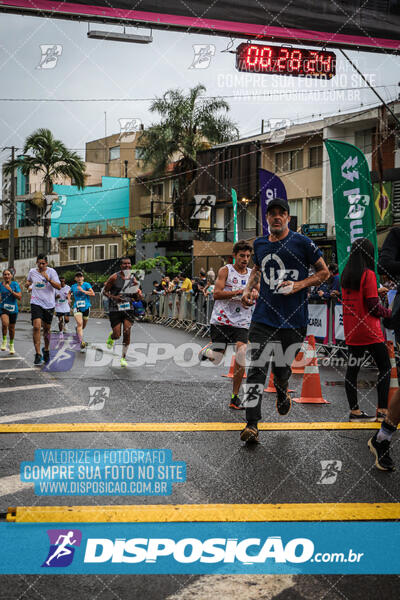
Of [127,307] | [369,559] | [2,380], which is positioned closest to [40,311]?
[127,307]

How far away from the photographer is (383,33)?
10992mm

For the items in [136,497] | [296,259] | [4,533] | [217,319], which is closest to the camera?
[4,533]

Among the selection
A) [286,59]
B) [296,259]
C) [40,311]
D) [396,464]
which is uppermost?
[286,59]

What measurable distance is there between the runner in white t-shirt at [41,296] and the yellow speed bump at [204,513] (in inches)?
314

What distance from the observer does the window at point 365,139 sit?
3069 centimetres

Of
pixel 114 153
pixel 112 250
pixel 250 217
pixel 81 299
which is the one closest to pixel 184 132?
pixel 250 217

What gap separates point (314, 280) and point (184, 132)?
35.9 m

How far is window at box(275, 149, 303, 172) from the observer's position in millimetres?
35000

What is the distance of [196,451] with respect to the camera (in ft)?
17.5

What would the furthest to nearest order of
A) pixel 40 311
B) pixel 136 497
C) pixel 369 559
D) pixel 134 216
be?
pixel 134 216 < pixel 40 311 < pixel 136 497 < pixel 369 559

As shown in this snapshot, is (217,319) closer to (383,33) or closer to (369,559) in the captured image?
(369,559)

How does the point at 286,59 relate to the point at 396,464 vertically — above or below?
above

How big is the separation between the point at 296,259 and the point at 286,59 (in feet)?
24.4

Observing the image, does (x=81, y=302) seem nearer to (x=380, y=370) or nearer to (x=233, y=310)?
(x=233, y=310)
